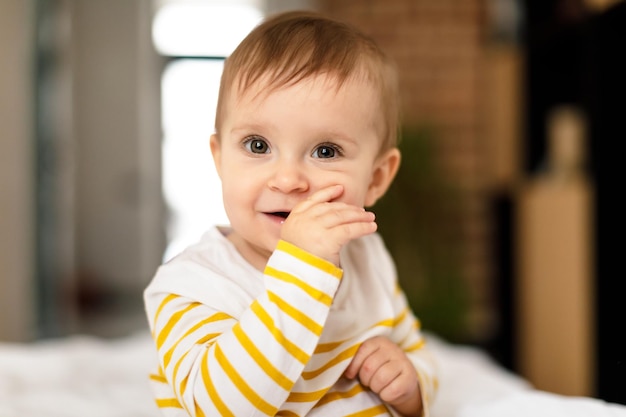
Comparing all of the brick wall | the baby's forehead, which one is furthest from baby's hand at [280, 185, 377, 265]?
the brick wall

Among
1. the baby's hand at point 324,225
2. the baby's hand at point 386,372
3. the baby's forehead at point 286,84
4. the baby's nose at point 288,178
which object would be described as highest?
the baby's forehead at point 286,84

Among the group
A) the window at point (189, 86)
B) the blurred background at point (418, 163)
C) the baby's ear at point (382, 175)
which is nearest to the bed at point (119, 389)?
the baby's ear at point (382, 175)

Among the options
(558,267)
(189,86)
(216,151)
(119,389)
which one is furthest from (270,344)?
(189,86)

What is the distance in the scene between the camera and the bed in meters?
1.04

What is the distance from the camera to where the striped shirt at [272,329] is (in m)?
0.76

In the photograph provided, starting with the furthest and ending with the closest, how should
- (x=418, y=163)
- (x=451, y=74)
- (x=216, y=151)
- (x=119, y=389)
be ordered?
(x=451, y=74), (x=418, y=163), (x=119, y=389), (x=216, y=151)

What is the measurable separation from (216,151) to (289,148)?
0.60 ft

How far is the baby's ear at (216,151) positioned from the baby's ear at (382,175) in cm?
22

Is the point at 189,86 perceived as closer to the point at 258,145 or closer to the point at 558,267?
the point at 558,267

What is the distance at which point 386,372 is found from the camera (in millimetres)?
941

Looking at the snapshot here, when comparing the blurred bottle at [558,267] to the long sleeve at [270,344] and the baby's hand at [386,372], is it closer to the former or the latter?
the baby's hand at [386,372]

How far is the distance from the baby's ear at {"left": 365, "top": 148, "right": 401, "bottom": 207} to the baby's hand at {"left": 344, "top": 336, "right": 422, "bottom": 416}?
209 mm

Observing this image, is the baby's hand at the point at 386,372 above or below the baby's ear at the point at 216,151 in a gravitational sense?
below

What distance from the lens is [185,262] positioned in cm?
94
